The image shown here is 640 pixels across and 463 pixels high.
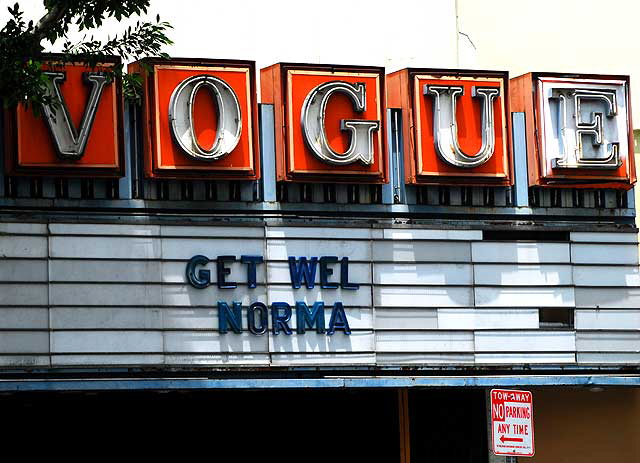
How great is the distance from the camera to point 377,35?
852 inches

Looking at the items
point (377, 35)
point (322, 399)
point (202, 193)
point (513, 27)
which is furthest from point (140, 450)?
point (513, 27)

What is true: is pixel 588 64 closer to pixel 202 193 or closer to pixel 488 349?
pixel 488 349

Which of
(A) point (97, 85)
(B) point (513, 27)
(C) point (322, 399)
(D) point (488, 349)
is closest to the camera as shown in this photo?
(A) point (97, 85)

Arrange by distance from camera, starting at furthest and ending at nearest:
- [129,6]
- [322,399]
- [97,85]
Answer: [322,399] → [97,85] → [129,6]

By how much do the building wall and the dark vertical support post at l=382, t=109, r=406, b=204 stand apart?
444mm

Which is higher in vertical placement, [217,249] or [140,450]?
[217,249]

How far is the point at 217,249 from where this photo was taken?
18.2 m

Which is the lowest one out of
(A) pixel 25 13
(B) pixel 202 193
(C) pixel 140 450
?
(C) pixel 140 450

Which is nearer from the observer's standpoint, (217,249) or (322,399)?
→ (217,249)

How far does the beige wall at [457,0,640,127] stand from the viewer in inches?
861

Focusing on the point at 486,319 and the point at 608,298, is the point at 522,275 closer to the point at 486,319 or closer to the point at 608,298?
the point at 486,319

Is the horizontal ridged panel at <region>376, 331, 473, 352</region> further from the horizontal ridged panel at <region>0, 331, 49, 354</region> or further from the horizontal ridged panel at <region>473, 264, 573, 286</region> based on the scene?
the horizontal ridged panel at <region>0, 331, 49, 354</region>

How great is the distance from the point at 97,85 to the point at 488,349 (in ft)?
19.2

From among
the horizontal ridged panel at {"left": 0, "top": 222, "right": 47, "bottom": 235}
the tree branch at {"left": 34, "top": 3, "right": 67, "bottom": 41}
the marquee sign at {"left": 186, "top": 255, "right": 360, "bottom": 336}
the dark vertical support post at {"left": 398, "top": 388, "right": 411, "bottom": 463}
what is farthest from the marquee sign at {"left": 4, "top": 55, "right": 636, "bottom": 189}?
the dark vertical support post at {"left": 398, "top": 388, "right": 411, "bottom": 463}
